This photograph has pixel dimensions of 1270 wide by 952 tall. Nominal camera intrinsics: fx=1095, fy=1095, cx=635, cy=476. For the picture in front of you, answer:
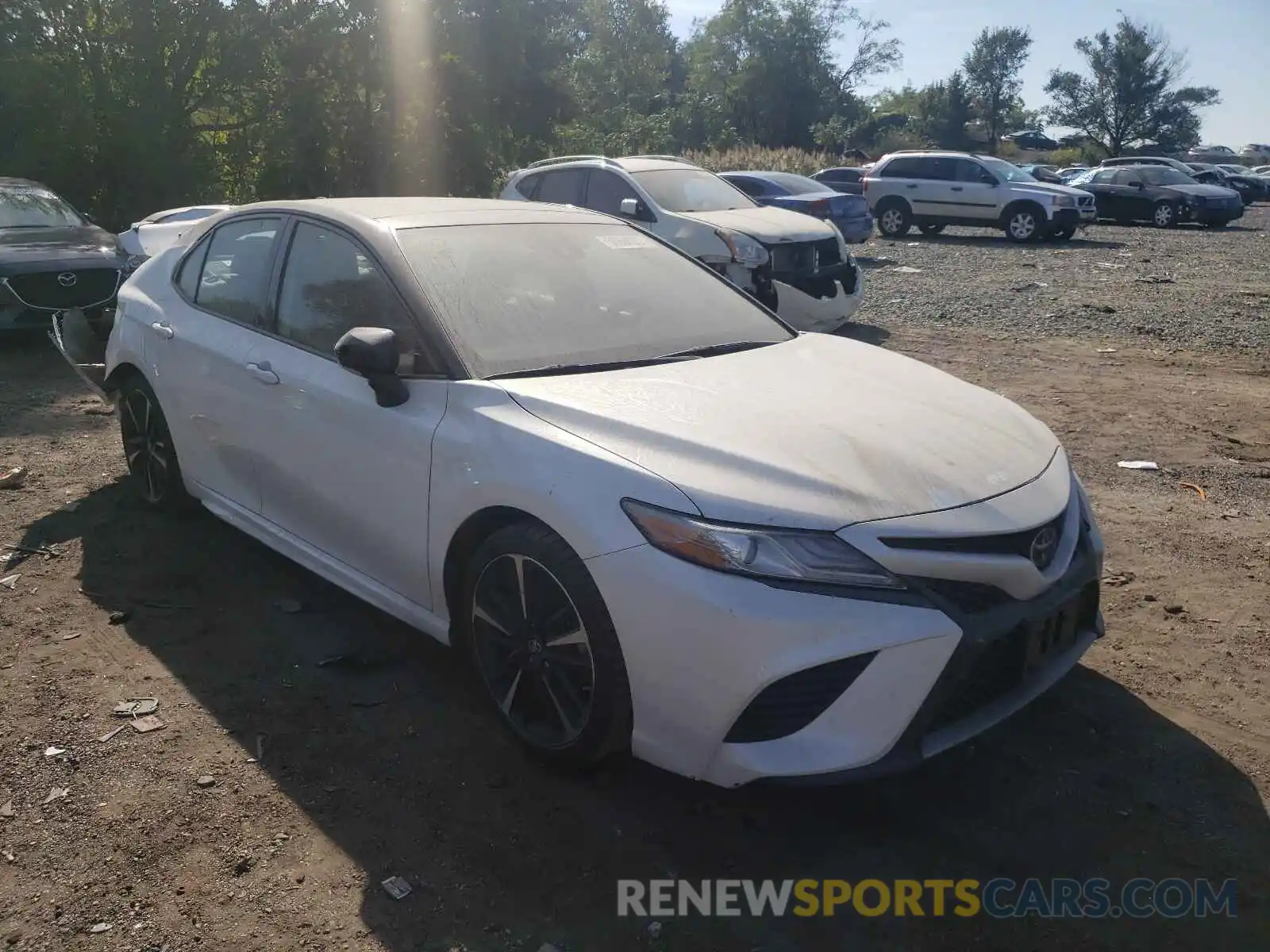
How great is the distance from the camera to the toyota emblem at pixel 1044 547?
295cm

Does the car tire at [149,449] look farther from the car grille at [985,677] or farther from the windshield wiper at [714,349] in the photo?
the car grille at [985,677]

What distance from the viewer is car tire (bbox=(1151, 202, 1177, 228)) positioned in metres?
25.8

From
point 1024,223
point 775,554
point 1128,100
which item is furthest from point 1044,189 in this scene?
point 1128,100

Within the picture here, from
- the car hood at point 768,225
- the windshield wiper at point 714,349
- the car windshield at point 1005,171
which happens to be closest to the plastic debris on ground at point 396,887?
the windshield wiper at point 714,349

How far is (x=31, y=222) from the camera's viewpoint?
34.3ft

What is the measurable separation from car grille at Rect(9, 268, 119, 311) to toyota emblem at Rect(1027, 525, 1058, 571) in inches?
354

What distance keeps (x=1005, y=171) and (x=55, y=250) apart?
18.1 meters

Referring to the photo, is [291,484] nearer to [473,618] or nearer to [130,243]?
[473,618]

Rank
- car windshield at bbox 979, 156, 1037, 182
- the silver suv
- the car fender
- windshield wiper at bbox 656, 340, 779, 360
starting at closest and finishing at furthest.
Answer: the car fender
windshield wiper at bbox 656, 340, 779, 360
the silver suv
car windshield at bbox 979, 156, 1037, 182

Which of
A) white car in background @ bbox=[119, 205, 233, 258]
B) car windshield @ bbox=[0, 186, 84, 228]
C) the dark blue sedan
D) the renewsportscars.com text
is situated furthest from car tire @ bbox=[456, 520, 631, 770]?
the dark blue sedan

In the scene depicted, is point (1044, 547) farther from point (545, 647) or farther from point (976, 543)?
point (545, 647)

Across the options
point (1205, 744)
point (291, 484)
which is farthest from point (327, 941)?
point (1205, 744)

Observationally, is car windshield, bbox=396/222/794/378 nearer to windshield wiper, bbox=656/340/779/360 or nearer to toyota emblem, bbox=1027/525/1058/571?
windshield wiper, bbox=656/340/779/360

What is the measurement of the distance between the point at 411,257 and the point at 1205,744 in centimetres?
298
